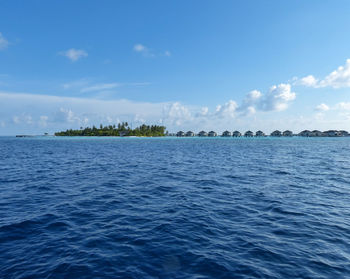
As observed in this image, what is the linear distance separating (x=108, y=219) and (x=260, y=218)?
28.8 ft

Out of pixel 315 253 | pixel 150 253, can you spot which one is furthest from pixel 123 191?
pixel 315 253

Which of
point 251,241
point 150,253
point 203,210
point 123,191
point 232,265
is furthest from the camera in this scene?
point 123,191

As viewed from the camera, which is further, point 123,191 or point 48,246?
point 123,191

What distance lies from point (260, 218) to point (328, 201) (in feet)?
23.7

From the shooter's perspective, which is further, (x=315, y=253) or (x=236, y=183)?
(x=236, y=183)

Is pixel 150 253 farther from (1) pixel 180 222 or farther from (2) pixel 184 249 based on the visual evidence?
(1) pixel 180 222

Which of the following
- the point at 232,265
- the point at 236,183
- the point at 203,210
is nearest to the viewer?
the point at 232,265

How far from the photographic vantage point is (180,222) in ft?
35.3

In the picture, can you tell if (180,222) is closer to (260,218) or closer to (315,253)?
(260,218)

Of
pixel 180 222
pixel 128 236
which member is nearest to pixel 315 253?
pixel 180 222

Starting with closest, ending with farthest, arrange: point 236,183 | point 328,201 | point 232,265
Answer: point 232,265 → point 328,201 → point 236,183

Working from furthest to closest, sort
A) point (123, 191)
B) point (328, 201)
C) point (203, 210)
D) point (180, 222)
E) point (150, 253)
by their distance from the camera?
point (123, 191), point (328, 201), point (203, 210), point (180, 222), point (150, 253)

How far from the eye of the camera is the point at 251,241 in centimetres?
878

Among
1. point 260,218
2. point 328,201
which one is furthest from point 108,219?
point 328,201
